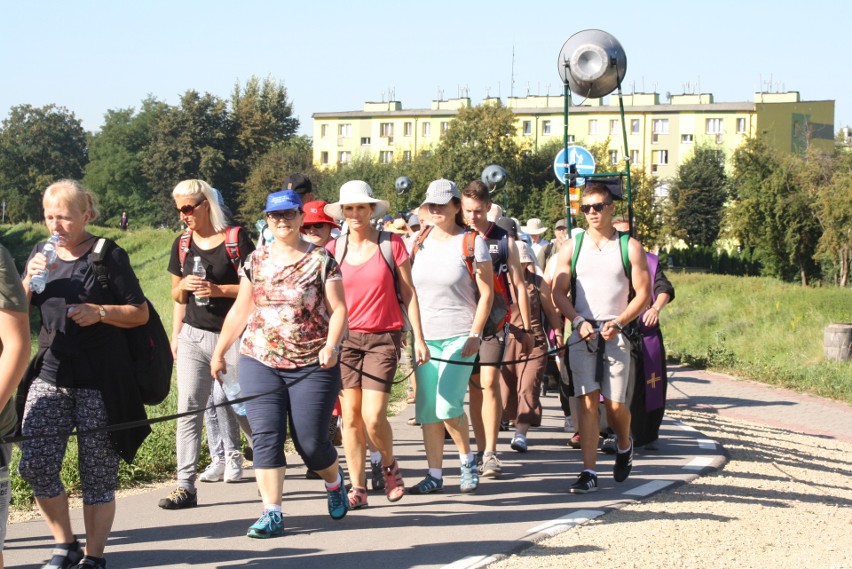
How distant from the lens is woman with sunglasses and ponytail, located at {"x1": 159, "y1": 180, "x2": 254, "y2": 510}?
760 cm

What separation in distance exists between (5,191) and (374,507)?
12588cm

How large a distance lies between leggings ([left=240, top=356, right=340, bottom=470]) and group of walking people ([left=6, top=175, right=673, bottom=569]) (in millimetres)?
10

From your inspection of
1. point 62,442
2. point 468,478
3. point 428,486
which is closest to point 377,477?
point 428,486

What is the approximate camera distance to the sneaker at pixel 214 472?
8375 mm

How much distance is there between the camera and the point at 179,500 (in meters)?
7.37

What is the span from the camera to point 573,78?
41.1 feet

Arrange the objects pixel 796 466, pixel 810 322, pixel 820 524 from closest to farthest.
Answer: pixel 820 524 < pixel 796 466 < pixel 810 322

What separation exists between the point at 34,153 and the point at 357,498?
13044cm

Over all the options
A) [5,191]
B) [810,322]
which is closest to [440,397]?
[810,322]

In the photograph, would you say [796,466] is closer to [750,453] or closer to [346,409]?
[750,453]

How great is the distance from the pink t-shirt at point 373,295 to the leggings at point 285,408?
3.20ft

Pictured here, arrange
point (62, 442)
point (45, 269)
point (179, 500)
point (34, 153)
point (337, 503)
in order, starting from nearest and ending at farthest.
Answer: point (45, 269) < point (62, 442) < point (337, 503) < point (179, 500) < point (34, 153)

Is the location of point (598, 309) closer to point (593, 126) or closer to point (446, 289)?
point (446, 289)

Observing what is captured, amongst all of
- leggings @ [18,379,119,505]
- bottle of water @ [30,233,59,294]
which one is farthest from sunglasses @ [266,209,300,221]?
leggings @ [18,379,119,505]
